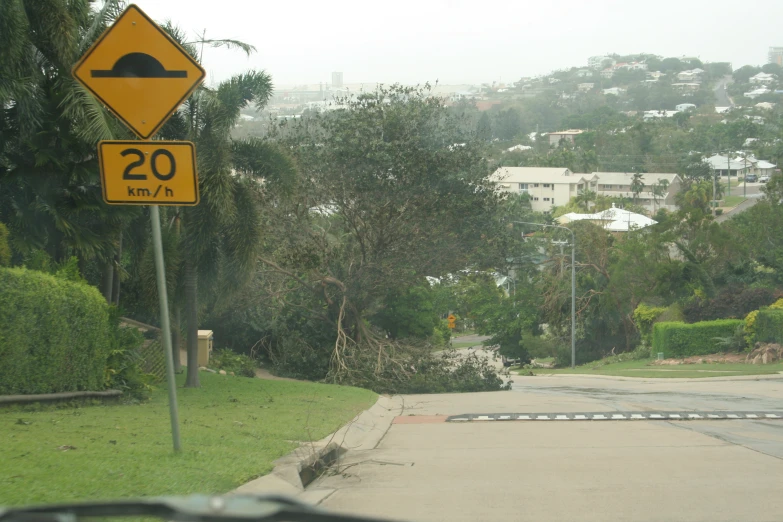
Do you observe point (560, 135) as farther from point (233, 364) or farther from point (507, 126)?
point (233, 364)

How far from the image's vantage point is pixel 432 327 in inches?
1257

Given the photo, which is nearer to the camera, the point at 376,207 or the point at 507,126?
the point at 376,207

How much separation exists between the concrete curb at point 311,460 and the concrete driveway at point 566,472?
0.19m

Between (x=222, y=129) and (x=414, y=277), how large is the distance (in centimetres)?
1136

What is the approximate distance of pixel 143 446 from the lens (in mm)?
8586

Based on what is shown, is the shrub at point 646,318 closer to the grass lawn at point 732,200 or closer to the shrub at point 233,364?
the shrub at point 233,364

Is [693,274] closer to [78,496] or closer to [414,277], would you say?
[414,277]

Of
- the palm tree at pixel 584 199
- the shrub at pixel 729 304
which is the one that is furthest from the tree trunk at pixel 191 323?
the palm tree at pixel 584 199

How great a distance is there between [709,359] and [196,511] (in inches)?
1444

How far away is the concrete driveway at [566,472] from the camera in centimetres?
707

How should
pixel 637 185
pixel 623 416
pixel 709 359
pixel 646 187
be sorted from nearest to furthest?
1. pixel 623 416
2. pixel 709 359
3. pixel 637 185
4. pixel 646 187

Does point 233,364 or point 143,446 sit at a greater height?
point 143,446

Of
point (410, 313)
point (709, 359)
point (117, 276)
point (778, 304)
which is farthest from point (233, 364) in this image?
point (778, 304)

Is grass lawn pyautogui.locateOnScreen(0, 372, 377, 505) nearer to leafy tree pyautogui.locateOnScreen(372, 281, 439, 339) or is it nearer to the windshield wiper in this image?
the windshield wiper
